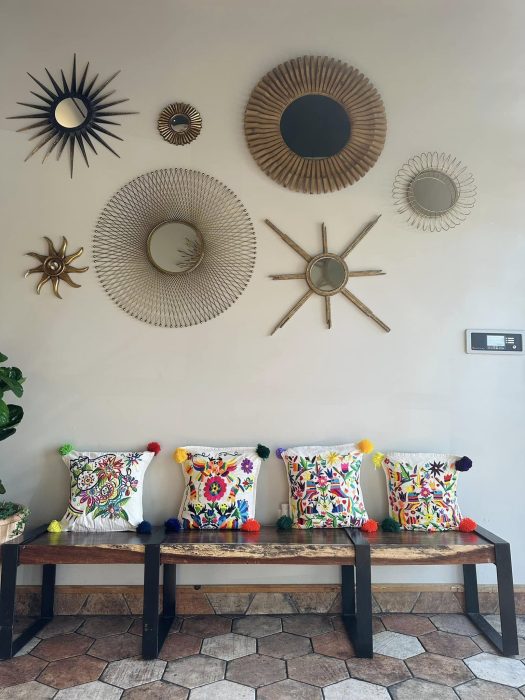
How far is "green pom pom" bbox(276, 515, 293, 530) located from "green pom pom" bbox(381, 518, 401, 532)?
45 cm

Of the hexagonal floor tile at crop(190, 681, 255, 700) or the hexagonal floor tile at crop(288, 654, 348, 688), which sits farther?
the hexagonal floor tile at crop(288, 654, 348, 688)

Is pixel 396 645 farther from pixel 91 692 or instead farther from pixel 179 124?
pixel 179 124

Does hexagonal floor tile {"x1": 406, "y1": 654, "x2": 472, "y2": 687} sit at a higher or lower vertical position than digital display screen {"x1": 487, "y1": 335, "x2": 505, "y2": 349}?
lower

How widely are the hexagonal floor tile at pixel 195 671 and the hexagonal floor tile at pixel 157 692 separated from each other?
33mm

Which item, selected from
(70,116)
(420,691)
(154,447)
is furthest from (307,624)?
(70,116)

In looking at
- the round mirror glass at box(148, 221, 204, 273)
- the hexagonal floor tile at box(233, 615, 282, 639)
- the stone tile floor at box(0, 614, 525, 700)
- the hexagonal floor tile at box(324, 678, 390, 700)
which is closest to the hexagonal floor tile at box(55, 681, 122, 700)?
the stone tile floor at box(0, 614, 525, 700)

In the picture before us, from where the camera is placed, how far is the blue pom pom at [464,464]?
2492 mm

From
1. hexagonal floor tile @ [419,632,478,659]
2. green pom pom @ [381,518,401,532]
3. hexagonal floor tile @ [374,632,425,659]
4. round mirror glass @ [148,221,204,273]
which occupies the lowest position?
hexagonal floor tile @ [419,632,478,659]

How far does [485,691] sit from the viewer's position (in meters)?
1.88

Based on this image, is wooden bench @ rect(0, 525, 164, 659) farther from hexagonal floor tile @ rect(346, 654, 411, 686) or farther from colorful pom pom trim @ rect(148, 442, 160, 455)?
hexagonal floor tile @ rect(346, 654, 411, 686)

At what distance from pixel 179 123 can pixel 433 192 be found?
145cm

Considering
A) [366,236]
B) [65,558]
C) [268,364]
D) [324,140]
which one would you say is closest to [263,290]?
[268,364]

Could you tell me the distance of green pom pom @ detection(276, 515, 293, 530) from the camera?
2436 mm

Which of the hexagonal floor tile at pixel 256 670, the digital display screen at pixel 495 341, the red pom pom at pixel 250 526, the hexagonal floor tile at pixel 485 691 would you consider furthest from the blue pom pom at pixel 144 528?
the digital display screen at pixel 495 341
